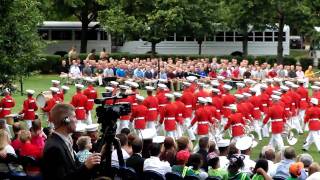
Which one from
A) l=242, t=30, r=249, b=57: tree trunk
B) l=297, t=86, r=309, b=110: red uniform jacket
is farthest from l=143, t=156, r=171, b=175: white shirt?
l=242, t=30, r=249, b=57: tree trunk

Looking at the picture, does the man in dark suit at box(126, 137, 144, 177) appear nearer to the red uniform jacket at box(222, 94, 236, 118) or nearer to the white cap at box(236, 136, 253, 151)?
the white cap at box(236, 136, 253, 151)

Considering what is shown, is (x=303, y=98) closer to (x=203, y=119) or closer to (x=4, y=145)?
(x=203, y=119)

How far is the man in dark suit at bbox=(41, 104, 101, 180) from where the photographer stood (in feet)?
27.0

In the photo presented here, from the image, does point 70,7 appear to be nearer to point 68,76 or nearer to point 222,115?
point 68,76

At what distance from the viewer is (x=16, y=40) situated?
57.9 ft

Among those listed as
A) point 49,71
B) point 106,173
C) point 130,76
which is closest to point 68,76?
point 130,76

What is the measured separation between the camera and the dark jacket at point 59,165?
8.23 m

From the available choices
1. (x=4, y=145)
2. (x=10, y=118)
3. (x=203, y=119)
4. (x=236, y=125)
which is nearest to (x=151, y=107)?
(x=203, y=119)

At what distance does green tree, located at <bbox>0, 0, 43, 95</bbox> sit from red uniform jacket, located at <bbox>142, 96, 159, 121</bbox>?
17.7 ft

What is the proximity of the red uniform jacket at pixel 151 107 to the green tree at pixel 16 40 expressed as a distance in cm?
540

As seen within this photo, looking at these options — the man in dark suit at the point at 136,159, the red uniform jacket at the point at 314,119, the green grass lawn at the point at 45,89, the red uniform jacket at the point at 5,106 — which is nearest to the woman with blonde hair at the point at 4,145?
the man in dark suit at the point at 136,159

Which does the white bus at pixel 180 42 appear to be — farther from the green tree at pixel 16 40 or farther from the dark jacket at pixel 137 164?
the dark jacket at pixel 137 164

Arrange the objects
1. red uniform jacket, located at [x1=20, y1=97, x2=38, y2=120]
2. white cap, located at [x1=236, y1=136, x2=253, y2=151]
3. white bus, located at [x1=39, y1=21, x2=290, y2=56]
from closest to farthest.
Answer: white cap, located at [x1=236, y1=136, x2=253, y2=151] < red uniform jacket, located at [x1=20, y1=97, x2=38, y2=120] < white bus, located at [x1=39, y1=21, x2=290, y2=56]

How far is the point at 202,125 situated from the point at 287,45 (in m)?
43.6
